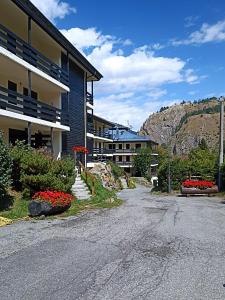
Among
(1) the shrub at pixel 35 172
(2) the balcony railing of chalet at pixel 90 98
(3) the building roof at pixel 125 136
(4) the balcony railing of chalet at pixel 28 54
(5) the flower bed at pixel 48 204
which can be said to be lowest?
(5) the flower bed at pixel 48 204

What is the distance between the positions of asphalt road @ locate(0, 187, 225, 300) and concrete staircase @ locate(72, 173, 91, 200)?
731cm

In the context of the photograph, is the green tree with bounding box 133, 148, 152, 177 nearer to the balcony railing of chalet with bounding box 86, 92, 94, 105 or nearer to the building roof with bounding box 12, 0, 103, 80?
the balcony railing of chalet with bounding box 86, 92, 94, 105

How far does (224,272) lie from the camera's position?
6957mm

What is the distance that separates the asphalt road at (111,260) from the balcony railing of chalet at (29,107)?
7.64 m

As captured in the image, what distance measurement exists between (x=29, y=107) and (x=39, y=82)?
447 centimetres

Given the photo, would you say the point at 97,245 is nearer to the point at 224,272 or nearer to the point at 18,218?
the point at 224,272

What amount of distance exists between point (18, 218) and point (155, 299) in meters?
8.26

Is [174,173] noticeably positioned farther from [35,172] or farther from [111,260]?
[111,260]

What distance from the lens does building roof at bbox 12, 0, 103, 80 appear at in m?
19.5

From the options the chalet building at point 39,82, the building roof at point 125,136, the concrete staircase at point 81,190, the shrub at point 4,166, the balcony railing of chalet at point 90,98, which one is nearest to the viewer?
the shrub at point 4,166

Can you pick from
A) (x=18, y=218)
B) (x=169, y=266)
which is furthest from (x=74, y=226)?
(x=169, y=266)

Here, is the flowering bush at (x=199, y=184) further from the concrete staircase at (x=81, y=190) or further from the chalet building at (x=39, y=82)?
the chalet building at (x=39, y=82)

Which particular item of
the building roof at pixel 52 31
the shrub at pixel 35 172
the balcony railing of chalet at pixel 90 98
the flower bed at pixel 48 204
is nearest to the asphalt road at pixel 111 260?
the flower bed at pixel 48 204

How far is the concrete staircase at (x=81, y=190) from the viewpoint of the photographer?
2022cm
